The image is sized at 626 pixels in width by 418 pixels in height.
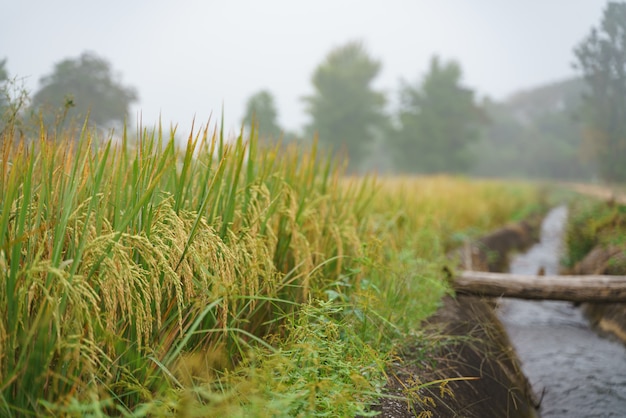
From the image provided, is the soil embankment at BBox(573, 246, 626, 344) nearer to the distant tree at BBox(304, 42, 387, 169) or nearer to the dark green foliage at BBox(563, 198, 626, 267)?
the dark green foliage at BBox(563, 198, 626, 267)

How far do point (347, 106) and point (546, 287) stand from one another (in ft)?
87.4

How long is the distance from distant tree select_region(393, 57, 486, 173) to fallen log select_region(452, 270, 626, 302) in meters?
28.3

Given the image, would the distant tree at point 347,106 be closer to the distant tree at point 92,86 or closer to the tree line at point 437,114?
the tree line at point 437,114

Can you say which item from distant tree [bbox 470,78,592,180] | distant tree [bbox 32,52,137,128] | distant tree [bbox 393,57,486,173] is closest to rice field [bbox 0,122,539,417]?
distant tree [bbox 32,52,137,128]

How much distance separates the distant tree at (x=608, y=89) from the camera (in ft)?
25.6

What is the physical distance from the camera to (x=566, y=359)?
425 centimetres

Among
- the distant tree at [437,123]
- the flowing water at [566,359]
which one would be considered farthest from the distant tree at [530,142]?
the flowing water at [566,359]

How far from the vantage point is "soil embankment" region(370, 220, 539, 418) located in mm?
2330

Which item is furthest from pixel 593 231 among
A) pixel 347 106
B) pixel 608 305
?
pixel 347 106

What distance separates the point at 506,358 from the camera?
11.0 ft

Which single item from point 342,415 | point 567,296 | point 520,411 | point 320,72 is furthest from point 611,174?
point 320,72

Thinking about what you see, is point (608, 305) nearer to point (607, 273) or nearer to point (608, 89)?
point (607, 273)

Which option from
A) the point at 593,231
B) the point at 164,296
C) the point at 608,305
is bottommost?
the point at 608,305

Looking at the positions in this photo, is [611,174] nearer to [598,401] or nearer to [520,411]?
[598,401]
